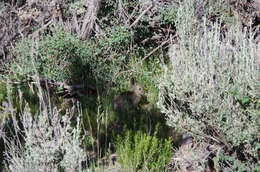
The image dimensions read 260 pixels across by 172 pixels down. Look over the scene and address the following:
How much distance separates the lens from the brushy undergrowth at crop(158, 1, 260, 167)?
354 centimetres

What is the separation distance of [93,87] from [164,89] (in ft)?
6.89

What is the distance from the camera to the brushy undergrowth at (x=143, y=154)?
13.2 ft

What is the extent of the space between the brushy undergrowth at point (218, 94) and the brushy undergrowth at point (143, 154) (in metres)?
0.37

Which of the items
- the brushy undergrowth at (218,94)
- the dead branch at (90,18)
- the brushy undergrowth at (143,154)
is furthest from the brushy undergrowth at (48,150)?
the dead branch at (90,18)

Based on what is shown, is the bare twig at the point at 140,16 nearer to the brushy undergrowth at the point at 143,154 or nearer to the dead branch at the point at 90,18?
the dead branch at the point at 90,18

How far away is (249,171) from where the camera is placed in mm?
3658

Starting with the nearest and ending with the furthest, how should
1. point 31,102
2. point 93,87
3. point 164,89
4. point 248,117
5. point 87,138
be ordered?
point 248,117 < point 164,89 < point 87,138 < point 31,102 < point 93,87

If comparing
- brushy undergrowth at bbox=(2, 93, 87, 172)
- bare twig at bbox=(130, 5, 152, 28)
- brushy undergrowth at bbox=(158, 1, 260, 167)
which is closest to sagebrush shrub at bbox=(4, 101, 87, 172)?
brushy undergrowth at bbox=(2, 93, 87, 172)

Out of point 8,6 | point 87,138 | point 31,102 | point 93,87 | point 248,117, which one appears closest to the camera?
point 248,117

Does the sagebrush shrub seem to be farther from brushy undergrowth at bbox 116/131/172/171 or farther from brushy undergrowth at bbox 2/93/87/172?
brushy undergrowth at bbox 116/131/172/171

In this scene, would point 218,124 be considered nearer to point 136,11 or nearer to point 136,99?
point 136,99

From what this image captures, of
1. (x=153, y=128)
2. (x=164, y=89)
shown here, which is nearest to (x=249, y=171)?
(x=164, y=89)

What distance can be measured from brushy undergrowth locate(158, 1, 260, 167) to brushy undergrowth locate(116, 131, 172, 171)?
1.23 feet

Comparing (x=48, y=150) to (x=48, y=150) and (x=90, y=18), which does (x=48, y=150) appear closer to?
(x=48, y=150)
